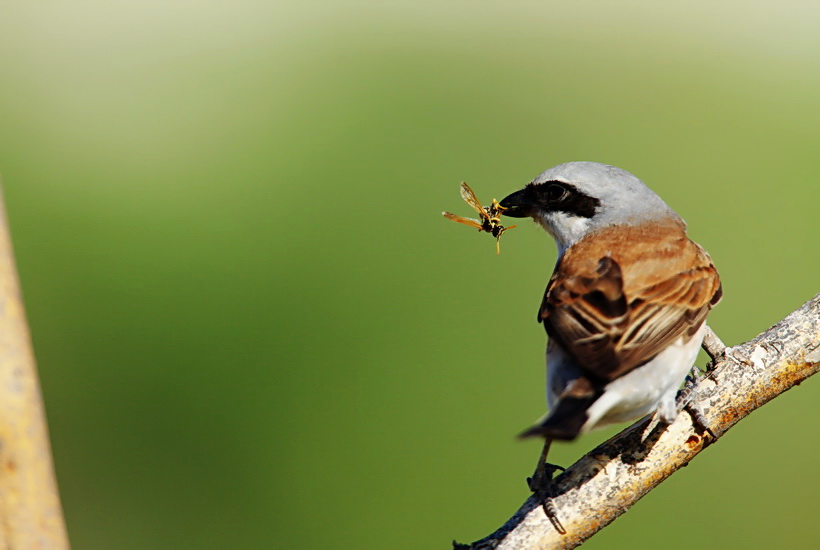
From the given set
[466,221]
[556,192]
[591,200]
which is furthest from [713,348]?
[466,221]

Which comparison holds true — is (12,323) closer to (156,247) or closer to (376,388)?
(376,388)

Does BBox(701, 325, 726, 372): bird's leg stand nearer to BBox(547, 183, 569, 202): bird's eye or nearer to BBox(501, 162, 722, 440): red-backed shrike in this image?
BBox(501, 162, 722, 440): red-backed shrike

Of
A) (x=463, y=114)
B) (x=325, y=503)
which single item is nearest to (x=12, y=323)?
(x=325, y=503)

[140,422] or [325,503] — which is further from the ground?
[140,422]

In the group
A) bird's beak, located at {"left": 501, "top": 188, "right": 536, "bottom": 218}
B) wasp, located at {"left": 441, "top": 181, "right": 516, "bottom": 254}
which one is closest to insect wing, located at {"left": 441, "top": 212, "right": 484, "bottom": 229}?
wasp, located at {"left": 441, "top": 181, "right": 516, "bottom": 254}

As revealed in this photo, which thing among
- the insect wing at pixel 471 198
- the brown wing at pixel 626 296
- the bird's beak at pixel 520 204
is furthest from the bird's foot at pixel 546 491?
the insect wing at pixel 471 198

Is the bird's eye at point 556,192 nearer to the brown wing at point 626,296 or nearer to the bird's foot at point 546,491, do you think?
the brown wing at point 626,296

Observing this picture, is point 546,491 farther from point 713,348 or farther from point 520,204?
point 520,204
